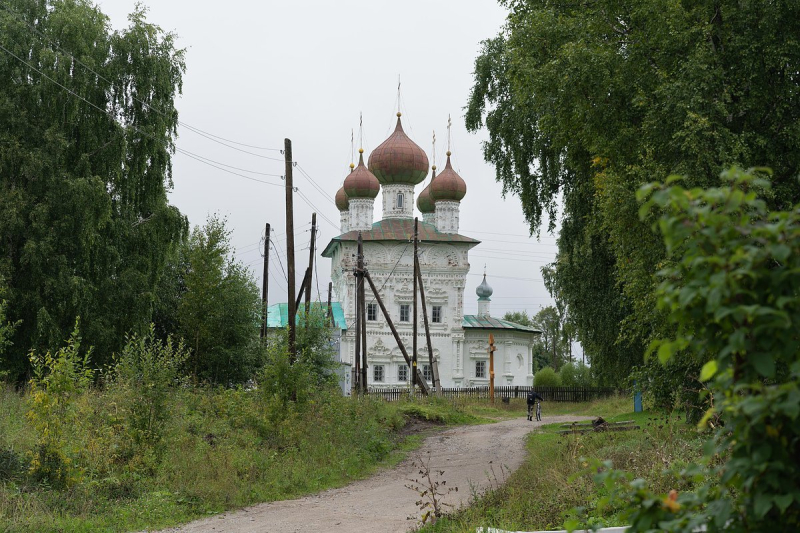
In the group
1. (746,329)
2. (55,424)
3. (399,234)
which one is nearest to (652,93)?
(55,424)

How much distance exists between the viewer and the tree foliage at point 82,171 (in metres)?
22.5

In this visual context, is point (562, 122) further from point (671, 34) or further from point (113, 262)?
point (113, 262)

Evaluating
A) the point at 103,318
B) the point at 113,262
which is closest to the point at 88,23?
the point at 113,262

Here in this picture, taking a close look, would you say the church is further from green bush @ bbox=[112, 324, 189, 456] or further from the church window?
Result: green bush @ bbox=[112, 324, 189, 456]

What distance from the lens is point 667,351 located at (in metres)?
3.08

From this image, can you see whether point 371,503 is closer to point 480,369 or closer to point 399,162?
point 480,369

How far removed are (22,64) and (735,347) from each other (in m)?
23.8

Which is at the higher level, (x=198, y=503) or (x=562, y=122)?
(x=562, y=122)

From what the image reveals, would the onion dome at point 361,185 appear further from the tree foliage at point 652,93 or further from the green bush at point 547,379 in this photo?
the tree foliage at point 652,93

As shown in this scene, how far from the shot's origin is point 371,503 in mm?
12375

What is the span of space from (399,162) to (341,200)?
15.5 feet

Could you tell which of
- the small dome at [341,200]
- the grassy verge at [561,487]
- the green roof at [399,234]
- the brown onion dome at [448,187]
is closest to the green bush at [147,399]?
the grassy verge at [561,487]

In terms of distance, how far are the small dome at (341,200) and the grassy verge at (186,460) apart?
3368 centimetres

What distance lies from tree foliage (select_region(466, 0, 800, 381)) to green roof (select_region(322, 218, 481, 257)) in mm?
31199
